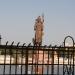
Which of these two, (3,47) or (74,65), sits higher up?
(3,47)

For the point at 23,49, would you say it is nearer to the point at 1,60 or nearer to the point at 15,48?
the point at 15,48

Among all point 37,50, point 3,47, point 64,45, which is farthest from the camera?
point 64,45

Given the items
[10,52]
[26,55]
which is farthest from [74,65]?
[10,52]

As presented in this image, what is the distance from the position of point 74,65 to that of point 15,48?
228cm

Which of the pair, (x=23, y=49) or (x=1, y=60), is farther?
→ (x=1, y=60)

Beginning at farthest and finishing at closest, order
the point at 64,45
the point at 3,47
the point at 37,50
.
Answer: the point at 64,45 → the point at 37,50 → the point at 3,47

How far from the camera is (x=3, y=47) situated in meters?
7.36

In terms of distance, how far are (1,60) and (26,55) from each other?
1068 millimetres

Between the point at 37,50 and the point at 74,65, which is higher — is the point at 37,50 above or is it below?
above

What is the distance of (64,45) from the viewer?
8414 millimetres

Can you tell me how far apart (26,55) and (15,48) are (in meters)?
0.42

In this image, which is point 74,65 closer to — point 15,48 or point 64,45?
point 64,45

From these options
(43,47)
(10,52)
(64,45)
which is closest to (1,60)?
(10,52)

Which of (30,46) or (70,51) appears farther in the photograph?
(70,51)
